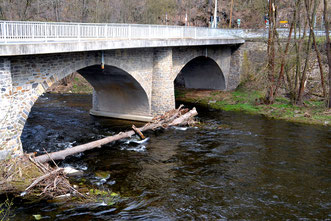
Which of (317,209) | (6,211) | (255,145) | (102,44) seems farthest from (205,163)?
(6,211)

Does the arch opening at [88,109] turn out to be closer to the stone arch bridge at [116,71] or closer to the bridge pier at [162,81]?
the stone arch bridge at [116,71]

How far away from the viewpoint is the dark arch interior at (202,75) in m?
31.5

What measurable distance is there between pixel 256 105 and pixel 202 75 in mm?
7471

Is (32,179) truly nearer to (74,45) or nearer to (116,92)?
(74,45)

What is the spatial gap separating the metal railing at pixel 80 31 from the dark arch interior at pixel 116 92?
2.60 m

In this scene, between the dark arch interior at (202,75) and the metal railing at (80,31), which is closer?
the metal railing at (80,31)

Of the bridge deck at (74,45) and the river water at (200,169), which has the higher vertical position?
the bridge deck at (74,45)

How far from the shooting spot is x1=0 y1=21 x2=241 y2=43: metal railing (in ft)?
41.3

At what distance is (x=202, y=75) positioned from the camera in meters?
33.1

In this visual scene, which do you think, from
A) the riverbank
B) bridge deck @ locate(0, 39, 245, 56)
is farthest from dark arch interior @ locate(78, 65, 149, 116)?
the riverbank

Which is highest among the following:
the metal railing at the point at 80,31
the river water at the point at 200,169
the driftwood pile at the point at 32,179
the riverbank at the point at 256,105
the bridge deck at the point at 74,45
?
the metal railing at the point at 80,31

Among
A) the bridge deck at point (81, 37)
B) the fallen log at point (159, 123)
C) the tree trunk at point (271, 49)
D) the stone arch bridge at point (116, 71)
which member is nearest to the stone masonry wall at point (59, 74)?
the stone arch bridge at point (116, 71)

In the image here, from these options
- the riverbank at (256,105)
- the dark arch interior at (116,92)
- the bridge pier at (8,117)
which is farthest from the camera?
the riverbank at (256,105)

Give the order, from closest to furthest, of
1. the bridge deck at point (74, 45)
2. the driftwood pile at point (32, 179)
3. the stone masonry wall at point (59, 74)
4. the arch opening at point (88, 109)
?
the driftwood pile at point (32, 179), the bridge deck at point (74, 45), the stone masonry wall at point (59, 74), the arch opening at point (88, 109)
